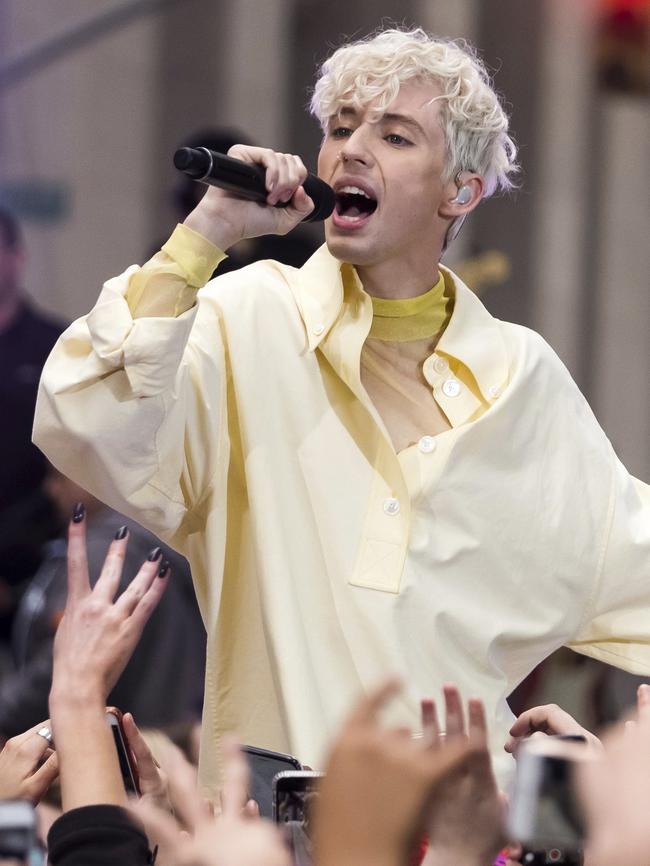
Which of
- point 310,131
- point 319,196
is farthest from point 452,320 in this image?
point 310,131

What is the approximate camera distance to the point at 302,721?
117 inches

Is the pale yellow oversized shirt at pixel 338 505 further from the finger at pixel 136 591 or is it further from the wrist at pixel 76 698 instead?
the wrist at pixel 76 698

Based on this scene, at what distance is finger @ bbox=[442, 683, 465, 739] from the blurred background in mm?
6608

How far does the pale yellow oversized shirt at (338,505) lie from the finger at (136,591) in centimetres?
31

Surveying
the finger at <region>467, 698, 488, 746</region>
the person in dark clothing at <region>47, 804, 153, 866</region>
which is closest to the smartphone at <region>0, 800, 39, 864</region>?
the person in dark clothing at <region>47, 804, 153, 866</region>

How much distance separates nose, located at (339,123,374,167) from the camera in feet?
10.5

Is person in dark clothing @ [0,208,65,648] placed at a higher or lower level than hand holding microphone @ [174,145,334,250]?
lower

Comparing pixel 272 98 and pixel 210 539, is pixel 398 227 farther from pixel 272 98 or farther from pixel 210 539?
pixel 272 98

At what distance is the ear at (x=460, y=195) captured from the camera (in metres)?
3.33

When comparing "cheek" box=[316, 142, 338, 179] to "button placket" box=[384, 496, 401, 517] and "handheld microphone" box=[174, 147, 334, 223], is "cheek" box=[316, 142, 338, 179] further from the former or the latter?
"button placket" box=[384, 496, 401, 517]

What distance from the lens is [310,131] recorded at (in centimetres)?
1127

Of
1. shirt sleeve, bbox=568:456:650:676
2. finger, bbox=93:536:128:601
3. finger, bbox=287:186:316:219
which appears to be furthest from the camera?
shirt sleeve, bbox=568:456:650:676

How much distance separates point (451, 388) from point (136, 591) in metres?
0.98

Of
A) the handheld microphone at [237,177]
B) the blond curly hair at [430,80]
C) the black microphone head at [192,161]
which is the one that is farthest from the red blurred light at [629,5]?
the black microphone head at [192,161]
